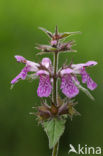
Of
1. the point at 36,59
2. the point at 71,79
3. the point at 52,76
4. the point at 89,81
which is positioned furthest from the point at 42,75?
the point at 36,59

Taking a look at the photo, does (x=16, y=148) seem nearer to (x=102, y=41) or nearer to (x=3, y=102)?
(x=3, y=102)

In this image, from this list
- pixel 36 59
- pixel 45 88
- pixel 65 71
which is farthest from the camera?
pixel 36 59

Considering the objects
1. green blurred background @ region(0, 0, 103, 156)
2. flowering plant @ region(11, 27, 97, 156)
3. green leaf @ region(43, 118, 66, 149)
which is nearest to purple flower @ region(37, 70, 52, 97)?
flowering plant @ region(11, 27, 97, 156)

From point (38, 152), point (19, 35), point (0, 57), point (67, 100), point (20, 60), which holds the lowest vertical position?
point (38, 152)

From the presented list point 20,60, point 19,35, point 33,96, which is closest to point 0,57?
point 19,35

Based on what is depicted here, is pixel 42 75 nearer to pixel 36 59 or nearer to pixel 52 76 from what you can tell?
pixel 52 76

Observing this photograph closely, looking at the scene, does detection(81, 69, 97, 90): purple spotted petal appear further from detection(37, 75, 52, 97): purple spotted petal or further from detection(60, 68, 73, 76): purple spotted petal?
detection(37, 75, 52, 97): purple spotted petal

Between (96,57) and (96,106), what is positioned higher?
(96,57)
